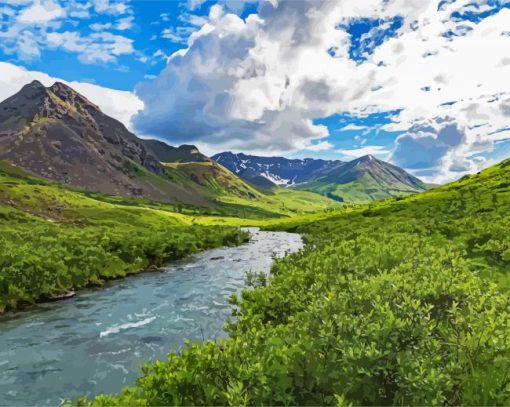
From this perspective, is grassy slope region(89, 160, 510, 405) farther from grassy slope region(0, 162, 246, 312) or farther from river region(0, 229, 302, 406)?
grassy slope region(0, 162, 246, 312)

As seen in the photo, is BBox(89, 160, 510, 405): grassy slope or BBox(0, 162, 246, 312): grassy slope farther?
BBox(0, 162, 246, 312): grassy slope

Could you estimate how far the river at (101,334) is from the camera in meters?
20.5

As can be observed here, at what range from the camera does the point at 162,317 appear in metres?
32.3

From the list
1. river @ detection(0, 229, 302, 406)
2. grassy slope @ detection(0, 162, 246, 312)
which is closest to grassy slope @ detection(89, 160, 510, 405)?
river @ detection(0, 229, 302, 406)

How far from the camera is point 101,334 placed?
28.1m

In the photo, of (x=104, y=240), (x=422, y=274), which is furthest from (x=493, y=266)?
(x=104, y=240)

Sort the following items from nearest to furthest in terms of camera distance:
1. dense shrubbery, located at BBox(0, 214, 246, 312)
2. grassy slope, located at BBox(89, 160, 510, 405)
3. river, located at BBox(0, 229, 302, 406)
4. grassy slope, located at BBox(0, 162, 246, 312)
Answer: grassy slope, located at BBox(89, 160, 510, 405) < river, located at BBox(0, 229, 302, 406) < dense shrubbery, located at BBox(0, 214, 246, 312) < grassy slope, located at BBox(0, 162, 246, 312)

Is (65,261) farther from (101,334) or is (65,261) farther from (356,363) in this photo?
(356,363)

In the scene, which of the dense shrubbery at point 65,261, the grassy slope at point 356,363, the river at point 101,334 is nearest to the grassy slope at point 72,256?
the dense shrubbery at point 65,261

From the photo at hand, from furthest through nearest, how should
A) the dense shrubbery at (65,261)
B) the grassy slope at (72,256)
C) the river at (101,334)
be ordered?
the grassy slope at (72,256) → the dense shrubbery at (65,261) → the river at (101,334)

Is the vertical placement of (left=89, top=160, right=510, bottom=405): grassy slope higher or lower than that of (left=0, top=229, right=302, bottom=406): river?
higher

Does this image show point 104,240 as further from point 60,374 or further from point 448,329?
point 448,329

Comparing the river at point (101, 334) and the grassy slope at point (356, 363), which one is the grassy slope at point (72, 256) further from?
the grassy slope at point (356, 363)

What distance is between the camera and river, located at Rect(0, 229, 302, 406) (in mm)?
20484
